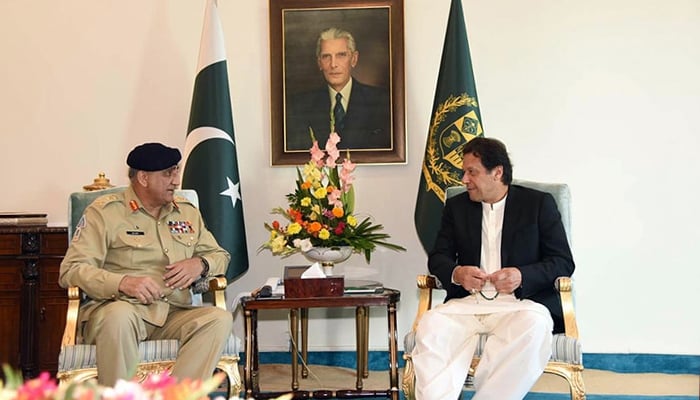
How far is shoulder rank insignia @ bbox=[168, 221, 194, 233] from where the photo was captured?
13.0 feet

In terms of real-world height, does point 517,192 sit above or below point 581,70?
below

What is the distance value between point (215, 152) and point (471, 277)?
191 centimetres

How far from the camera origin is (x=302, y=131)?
5324mm

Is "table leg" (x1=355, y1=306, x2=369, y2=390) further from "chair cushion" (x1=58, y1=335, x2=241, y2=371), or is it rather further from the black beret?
the black beret

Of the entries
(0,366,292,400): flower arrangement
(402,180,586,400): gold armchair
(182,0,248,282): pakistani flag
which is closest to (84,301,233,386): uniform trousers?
(402,180,586,400): gold armchair

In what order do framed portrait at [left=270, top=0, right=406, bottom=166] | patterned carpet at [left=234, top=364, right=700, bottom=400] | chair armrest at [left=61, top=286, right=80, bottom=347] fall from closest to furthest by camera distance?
chair armrest at [left=61, top=286, right=80, bottom=347], patterned carpet at [left=234, top=364, right=700, bottom=400], framed portrait at [left=270, top=0, right=406, bottom=166]

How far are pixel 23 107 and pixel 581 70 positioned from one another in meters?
3.44

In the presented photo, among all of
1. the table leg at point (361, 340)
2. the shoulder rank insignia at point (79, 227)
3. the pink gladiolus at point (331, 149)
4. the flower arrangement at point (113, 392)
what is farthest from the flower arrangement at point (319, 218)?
the flower arrangement at point (113, 392)

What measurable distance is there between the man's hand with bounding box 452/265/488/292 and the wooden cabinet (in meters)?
2.36

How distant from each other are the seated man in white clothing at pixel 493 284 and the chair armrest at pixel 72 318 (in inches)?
55.6

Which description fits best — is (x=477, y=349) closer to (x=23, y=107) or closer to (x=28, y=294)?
(x=28, y=294)

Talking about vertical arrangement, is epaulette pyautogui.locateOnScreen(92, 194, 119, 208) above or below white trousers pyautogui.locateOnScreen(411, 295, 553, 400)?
above

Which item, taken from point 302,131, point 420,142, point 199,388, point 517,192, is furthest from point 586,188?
point 199,388

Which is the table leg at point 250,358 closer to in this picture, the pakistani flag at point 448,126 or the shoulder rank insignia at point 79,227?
the shoulder rank insignia at point 79,227
